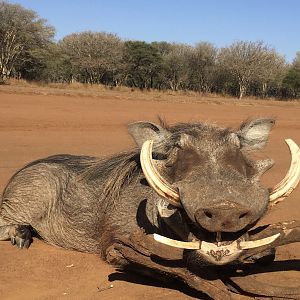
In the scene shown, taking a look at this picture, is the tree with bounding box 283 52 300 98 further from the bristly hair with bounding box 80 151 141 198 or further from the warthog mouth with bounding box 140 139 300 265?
the warthog mouth with bounding box 140 139 300 265

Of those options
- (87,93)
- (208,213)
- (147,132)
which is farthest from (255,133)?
(87,93)

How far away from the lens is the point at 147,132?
13.0 feet

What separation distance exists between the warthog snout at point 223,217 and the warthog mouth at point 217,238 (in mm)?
164

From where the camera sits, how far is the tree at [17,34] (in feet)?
142

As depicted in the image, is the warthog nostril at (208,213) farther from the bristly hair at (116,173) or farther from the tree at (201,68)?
the tree at (201,68)

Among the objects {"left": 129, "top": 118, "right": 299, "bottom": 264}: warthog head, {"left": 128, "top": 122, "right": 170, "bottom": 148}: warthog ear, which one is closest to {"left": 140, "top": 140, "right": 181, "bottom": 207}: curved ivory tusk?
{"left": 129, "top": 118, "right": 299, "bottom": 264}: warthog head

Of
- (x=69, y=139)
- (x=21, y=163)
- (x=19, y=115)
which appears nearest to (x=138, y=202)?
(x=21, y=163)

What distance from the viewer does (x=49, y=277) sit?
386 centimetres

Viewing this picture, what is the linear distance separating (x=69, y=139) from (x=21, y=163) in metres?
3.88

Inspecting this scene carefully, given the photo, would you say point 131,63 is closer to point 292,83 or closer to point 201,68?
point 201,68

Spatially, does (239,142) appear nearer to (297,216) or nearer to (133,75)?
(297,216)

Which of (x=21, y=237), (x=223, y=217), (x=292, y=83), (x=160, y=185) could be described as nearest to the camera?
(x=223, y=217)

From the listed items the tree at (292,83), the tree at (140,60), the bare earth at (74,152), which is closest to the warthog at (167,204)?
the bare earth at (74,152)

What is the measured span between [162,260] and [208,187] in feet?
2.28
